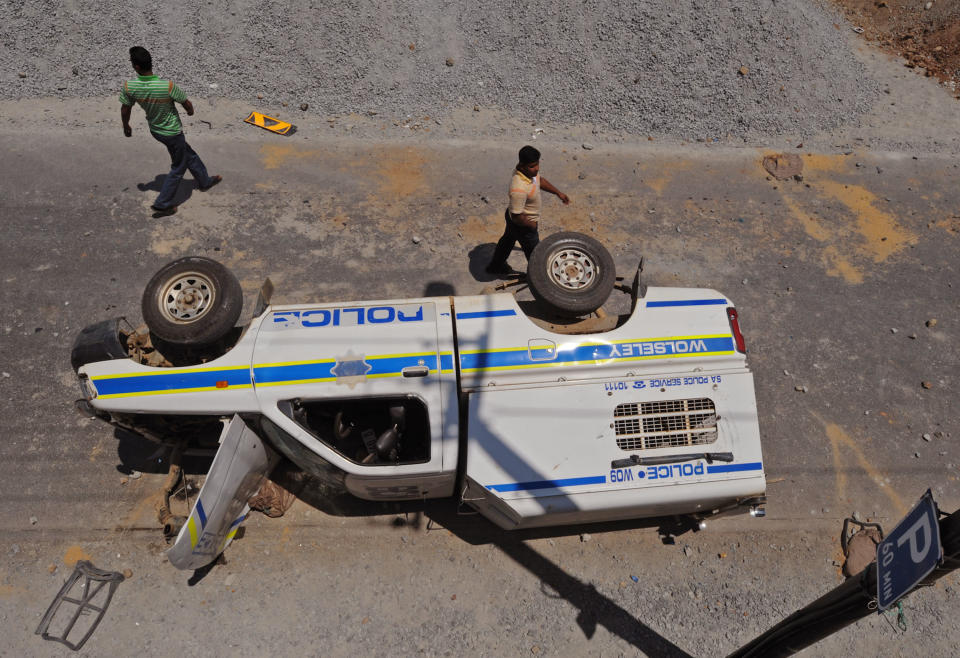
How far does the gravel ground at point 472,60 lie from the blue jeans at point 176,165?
2.20 m

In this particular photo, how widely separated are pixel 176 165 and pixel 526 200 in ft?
15.6

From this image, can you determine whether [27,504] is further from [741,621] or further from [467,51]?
[467,51]

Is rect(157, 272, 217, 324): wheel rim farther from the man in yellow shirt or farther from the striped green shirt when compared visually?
the striped green shirt

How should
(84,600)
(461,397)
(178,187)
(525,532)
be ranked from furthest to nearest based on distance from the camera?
1. (178,187)
2. (525,532)
3. (84,600)
4. (461,397)

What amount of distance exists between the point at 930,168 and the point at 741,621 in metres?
7.85

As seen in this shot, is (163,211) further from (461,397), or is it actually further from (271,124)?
(461,397)

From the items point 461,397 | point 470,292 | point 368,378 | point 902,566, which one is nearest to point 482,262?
point 470,292

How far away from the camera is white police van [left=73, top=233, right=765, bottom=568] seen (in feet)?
14.5

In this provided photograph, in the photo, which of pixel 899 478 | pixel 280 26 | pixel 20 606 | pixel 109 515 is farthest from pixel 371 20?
pixel 899 478

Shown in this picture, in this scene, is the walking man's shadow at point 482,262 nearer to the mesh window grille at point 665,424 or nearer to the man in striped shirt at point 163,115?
the mesh window grille at point 665,424

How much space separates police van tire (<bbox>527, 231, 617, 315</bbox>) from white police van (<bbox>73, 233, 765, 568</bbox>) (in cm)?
4

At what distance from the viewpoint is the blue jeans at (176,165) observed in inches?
282

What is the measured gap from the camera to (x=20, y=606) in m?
5.07

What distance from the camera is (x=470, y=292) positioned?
23.3ft
